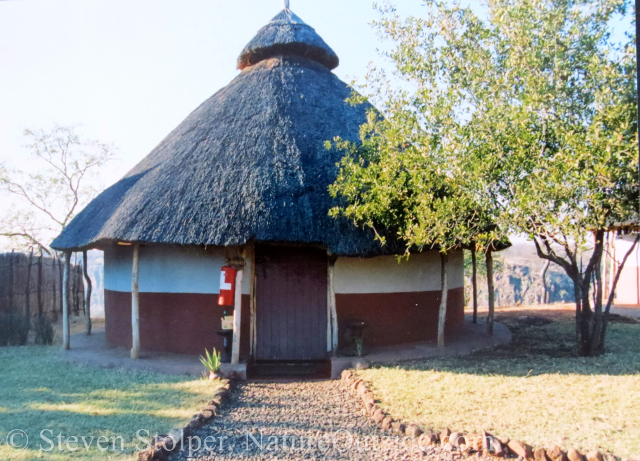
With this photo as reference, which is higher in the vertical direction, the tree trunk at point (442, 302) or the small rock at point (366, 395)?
the tree trunk at point (442, 302)

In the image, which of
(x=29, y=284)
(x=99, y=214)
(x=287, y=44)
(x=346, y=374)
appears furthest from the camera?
(x=29, y=284)

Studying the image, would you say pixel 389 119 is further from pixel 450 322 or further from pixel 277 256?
pixel 450 322

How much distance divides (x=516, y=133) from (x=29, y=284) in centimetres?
1121

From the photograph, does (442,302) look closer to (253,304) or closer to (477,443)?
(253,304)

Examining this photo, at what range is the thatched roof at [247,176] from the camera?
24.7 ft

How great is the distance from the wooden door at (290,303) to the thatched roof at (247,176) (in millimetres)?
866

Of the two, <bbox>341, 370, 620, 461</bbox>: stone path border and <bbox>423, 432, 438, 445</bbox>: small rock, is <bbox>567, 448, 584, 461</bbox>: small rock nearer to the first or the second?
<bbox>341, 370, 620, 461</bbox>: stone path border

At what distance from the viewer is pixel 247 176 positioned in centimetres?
813

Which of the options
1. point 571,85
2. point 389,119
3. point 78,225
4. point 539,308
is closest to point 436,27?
point 389,119

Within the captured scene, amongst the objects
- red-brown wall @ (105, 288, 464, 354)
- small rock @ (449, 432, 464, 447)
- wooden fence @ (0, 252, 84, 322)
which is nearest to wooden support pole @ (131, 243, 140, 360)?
red-brown wall @ (105, 288, 464, 354)

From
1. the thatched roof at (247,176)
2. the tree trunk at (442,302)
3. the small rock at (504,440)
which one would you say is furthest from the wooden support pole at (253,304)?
the small rock at (504,440)

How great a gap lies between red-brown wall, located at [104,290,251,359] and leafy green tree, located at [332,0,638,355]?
2.85 m

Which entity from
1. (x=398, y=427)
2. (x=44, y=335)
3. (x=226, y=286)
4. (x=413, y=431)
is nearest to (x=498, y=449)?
(x=413, y=431)

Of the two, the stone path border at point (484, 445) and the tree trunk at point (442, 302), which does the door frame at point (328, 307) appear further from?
the stone path border at point (484, 445)
